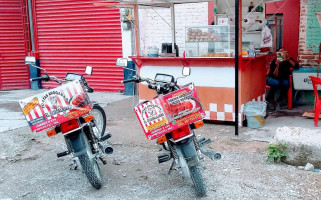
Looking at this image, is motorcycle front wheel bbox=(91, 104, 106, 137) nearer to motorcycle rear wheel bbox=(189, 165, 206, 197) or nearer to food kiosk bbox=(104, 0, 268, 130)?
food kiosk bbox=(104, 0, 268, 130)

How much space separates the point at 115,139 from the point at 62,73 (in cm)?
577

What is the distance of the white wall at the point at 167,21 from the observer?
10227 millimetres

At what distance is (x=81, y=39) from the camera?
441 inches

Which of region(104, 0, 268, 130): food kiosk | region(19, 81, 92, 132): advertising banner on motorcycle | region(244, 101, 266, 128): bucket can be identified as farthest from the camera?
region(104, 0, 268, 130): food kiosk

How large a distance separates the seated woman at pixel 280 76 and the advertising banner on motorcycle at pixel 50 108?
5117 mm

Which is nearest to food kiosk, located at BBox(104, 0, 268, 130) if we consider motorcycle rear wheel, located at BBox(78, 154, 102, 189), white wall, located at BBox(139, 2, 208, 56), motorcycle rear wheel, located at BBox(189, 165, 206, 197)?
white wall, located at BBox(139, 2, 208, 56)

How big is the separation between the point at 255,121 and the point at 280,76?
1873 mm

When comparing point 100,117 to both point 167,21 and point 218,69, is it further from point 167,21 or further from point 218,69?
point 167,21

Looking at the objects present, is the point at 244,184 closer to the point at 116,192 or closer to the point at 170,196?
the point at 170,196

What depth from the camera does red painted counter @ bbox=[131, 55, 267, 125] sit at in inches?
277

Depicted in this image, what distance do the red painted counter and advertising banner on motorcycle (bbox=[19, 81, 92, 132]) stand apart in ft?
10.7

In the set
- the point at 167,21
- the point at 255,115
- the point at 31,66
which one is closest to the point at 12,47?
the point at 31,66

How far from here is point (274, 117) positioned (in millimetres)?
7707

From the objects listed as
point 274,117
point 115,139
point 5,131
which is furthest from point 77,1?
point 274,117
